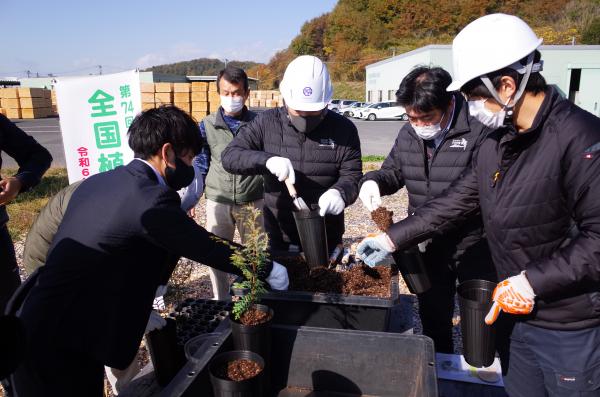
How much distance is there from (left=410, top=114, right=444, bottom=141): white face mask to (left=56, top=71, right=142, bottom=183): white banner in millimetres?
2353

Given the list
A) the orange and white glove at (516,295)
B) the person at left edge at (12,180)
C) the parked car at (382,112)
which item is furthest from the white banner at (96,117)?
the parked car at (382,112)

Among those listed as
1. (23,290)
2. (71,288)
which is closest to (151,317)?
(71,288)

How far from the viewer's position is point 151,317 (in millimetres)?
1968

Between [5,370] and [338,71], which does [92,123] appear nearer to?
[5,370]

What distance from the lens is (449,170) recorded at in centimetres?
234

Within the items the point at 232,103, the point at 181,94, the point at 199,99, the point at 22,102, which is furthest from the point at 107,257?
the point at 22,102

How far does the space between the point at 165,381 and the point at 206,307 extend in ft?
1.72

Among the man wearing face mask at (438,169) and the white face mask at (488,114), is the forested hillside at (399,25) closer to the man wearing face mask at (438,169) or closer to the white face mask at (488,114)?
the man wearing face mask at (438,169)

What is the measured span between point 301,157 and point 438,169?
0.84m

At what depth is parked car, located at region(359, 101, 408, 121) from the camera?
24.3 m

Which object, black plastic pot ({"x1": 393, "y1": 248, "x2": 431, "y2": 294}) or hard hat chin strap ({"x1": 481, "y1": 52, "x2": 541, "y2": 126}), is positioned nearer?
hard hat chin strap ({"x1": 481, "y1": 52, "x2": 541, "y2": 126})

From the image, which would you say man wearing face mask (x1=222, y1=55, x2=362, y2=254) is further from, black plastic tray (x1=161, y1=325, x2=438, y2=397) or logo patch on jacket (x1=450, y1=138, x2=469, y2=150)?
black plastic tray (x1=161, y1=325, x2=438, y2=397)

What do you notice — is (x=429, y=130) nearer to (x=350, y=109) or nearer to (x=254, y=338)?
(x=254, y=338)

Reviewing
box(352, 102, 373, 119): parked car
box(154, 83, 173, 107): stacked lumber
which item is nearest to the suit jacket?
box(154, 83, 173, 107): stacked lumber
